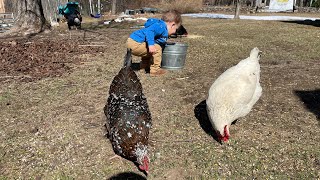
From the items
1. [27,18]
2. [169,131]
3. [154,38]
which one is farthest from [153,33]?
[27,18]

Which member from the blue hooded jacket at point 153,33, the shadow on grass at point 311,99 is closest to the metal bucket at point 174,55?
the blue hooded jacket at point 153,33

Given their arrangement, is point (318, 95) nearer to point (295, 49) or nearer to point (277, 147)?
point (277, 147)

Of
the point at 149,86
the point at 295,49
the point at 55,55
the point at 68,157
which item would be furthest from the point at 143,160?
the point at 295,49

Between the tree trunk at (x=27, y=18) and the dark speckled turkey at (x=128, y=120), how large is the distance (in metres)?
9.81

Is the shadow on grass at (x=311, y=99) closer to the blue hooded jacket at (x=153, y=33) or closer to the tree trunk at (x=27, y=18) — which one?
the blue hooded jacket at (x=153, y=33)

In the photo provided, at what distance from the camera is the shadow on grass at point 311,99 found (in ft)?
14.9

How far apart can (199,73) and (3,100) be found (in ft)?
13.1

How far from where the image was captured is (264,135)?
3.85 m

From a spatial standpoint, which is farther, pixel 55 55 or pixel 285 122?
pixel 55 55

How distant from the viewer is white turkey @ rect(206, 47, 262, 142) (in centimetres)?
332

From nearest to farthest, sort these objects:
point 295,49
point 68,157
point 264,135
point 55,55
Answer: point 68,157, point 264,135, point 55,55, point 295,49

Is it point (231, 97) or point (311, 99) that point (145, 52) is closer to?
point (231, 97)

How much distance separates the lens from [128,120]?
3.23 meters

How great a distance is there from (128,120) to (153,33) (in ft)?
8.95
